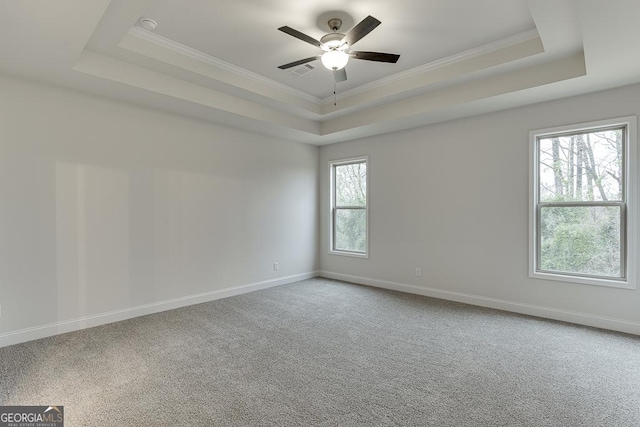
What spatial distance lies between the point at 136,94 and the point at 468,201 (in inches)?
173

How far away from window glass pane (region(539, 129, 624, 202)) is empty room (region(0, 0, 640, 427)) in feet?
0.08

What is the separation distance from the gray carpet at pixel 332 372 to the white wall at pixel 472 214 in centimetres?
37

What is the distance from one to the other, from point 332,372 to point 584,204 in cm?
339

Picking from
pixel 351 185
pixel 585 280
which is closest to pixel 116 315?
pixel 351 185

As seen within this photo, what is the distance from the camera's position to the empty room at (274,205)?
7.52 feet

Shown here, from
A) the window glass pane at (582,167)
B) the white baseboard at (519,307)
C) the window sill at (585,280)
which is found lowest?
the white baseboard at (519,307)

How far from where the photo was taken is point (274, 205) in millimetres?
5512

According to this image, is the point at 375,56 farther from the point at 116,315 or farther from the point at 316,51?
the point at 116,315

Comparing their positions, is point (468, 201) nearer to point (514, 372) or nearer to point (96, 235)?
point (514, 372)

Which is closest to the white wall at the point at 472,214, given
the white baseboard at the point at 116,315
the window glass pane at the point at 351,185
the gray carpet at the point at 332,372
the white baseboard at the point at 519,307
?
the white baseboard at the point at 519,307

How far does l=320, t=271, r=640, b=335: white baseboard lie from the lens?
341 cm

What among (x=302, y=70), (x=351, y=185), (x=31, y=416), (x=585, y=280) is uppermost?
(x=302, y=70)

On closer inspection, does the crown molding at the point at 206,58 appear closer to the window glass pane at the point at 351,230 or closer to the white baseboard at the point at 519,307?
the window glass pane at the point at 351,230

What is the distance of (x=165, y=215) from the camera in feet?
13.7
